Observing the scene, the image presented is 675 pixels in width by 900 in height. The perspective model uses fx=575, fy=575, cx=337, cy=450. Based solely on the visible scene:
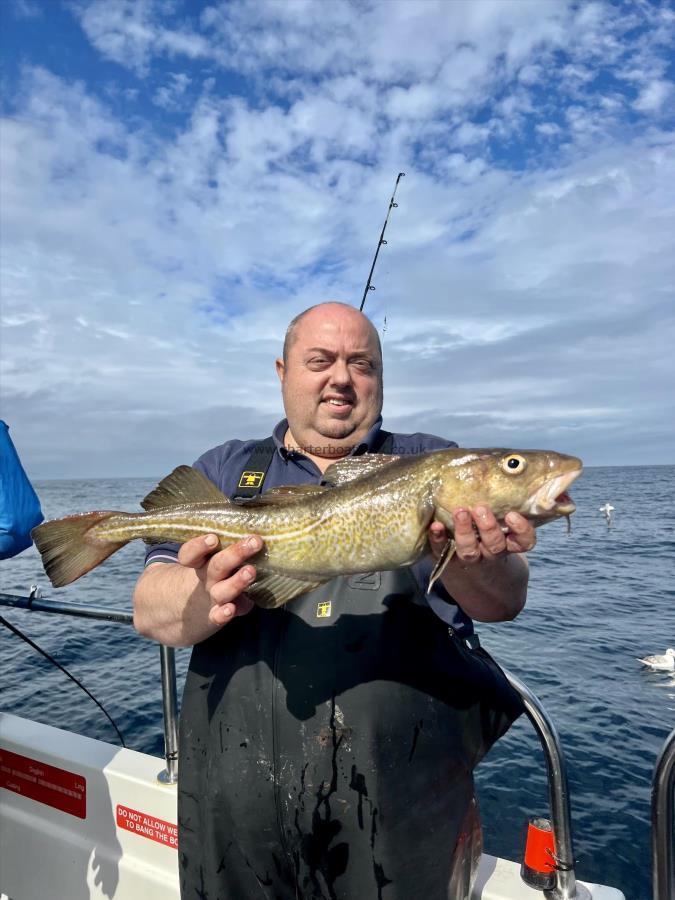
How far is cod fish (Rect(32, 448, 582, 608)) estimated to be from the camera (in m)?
2.85

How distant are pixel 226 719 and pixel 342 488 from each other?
4.50 feet

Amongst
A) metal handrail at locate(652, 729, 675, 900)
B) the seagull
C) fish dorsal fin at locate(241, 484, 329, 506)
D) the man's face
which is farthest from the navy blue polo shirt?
the seagull

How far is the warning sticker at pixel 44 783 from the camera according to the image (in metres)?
4.76

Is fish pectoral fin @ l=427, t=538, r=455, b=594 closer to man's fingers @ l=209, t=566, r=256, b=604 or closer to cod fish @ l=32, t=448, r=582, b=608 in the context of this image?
cod fish @ l=32, t=448, r=582, b=608

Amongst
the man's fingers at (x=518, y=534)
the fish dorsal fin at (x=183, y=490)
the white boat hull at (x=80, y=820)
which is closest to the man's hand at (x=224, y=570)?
the fish dorsal fin at (x=183, y=490)

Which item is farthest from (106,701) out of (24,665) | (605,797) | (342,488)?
(342,488)

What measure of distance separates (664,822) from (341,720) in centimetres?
164

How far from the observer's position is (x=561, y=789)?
3227 mm

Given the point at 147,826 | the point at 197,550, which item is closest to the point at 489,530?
the point at 197,550

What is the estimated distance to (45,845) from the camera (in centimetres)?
481

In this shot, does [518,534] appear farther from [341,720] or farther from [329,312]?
[329,312]

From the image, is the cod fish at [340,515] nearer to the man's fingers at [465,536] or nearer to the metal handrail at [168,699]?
the man's fingers at [465,536]

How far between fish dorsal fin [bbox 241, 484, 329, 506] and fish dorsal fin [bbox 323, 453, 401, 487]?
0.36 feet

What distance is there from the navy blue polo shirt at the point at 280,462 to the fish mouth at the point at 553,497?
0.70m
